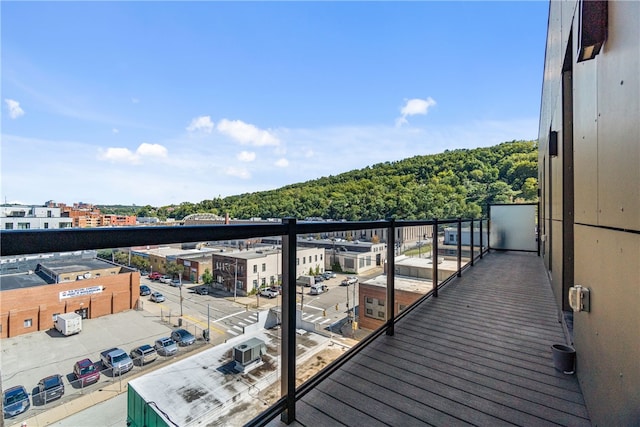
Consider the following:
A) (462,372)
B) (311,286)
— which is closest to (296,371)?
(311,286)

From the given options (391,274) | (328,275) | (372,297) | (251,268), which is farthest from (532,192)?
(251,268)

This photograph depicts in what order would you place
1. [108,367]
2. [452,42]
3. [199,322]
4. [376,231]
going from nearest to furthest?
1. [108,367]
2. [199,322]
3. [376,231]
4. [452,42]

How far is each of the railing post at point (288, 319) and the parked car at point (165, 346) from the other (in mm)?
595

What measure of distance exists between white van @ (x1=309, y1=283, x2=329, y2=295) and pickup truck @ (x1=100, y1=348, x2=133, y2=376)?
1.06 metres

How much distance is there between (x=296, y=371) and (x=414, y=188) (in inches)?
1118

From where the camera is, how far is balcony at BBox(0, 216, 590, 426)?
118 cm

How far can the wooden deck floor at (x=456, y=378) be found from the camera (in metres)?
1.70

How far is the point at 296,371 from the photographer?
5.67ft

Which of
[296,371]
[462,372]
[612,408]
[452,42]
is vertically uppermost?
[452,42]

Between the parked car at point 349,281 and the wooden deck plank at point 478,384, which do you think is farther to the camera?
the parked car at point 349,281

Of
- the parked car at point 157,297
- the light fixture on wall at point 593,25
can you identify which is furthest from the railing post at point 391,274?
the parked car at point 157,297

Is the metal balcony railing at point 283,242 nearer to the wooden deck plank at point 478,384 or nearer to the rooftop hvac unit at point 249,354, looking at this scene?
the rooftop hvac unit at point 249,354

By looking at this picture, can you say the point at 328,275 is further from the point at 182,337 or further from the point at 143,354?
the point at 143,354

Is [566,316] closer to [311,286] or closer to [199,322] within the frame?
[311,286]
